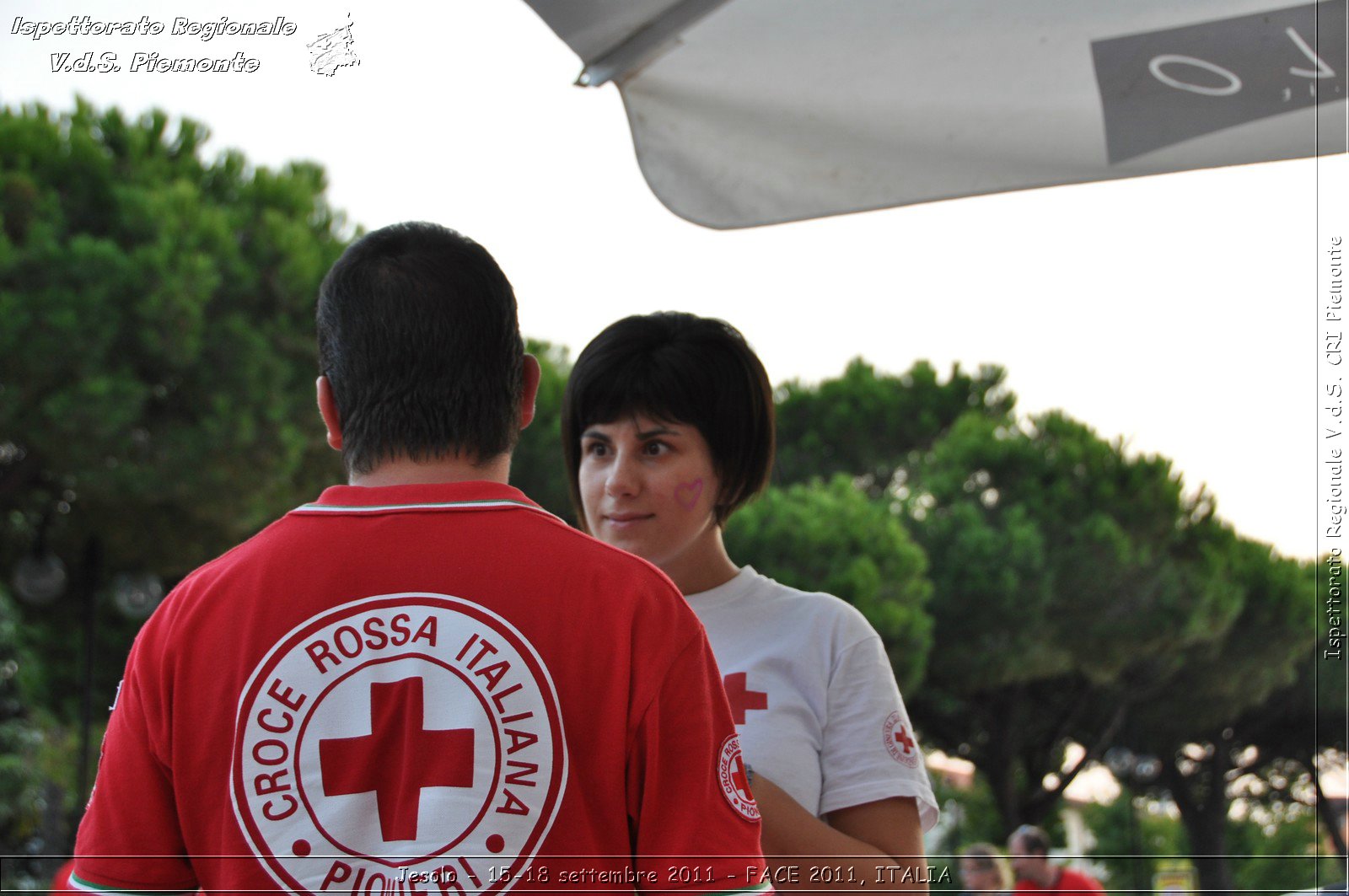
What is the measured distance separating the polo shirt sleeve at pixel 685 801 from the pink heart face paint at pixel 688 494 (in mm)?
639

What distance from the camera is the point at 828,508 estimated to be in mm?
14453

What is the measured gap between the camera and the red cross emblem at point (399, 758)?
86 cm

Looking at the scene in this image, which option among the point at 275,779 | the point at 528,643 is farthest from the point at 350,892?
the point at 528,643

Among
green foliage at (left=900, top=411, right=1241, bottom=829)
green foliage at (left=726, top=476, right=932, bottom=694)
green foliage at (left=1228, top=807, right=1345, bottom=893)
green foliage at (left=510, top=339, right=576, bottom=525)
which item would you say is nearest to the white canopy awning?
green foliage at (left=1228, top=807, right=1345, bottom=893)

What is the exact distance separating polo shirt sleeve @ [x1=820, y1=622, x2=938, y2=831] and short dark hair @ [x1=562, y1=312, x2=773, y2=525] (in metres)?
0.30

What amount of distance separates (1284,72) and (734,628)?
947 mm

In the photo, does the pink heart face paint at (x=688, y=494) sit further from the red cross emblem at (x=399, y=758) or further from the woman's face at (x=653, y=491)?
the red cross emblem at (x=399, y=758)

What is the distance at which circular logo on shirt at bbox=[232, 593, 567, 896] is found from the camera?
33.6 inches

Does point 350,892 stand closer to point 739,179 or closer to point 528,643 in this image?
point 528,643

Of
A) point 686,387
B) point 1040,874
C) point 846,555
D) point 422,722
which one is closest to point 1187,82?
point 686,387

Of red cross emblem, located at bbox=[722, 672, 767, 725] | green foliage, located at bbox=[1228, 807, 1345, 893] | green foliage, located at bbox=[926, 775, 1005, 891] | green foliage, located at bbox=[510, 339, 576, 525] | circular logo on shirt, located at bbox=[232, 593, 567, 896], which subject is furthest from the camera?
green foliage, located at bbox=[926, 775, 1005, 891]

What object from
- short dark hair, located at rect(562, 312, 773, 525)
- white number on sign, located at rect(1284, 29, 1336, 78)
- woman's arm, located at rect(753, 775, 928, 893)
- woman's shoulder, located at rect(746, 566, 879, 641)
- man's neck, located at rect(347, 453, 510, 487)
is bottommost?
woman's arm, located at rect(753, 775, 928, 893)

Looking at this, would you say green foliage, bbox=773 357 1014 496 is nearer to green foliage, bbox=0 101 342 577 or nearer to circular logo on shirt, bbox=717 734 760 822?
green foliage, bbox=0 101 342 577

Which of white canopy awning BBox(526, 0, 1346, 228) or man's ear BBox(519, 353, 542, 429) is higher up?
white canopy awning BBox(526, 0, 1346, 228)
